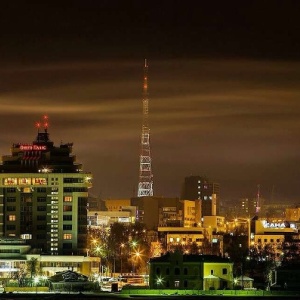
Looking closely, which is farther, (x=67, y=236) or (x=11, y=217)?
(x=11, y=217)

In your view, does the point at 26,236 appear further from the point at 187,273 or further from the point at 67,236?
the point at 187,273

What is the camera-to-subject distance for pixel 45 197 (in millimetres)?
116375

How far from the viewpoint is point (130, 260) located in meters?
116

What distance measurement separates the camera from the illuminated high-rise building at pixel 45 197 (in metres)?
115

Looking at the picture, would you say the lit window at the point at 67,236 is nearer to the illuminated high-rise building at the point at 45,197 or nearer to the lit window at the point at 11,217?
the illuminated high-rise building at the point at 45,197

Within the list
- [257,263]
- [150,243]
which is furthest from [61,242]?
→ [150,243]

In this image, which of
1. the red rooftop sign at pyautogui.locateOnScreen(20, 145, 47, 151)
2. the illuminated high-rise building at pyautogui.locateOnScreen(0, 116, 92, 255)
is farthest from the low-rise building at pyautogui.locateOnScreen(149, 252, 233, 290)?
the red rooftop sign at pyautogui.locateOnScreen(20, 145, 47, 151)

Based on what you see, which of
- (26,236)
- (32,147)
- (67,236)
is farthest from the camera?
(32,147)

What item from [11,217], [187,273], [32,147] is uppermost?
[32,147]

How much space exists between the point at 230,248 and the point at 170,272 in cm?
4894

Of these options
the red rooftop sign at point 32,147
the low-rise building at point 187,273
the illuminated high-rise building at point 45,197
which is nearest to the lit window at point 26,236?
the illuminated high-rise building at point 45,197

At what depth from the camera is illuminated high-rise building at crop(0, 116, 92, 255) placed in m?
115

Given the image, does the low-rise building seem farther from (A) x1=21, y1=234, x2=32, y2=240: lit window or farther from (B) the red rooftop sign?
(B) the red rooftop sign

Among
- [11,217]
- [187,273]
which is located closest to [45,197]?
[11,217]
